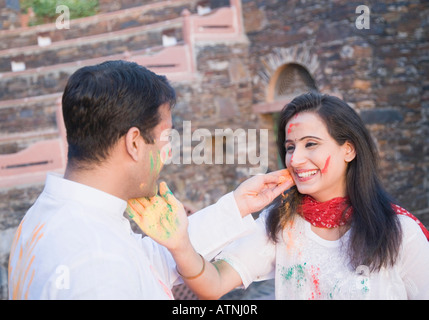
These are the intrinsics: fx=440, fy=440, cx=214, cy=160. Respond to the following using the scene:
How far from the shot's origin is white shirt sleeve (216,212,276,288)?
88.5 inches

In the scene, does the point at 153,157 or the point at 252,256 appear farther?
the point at 252,256

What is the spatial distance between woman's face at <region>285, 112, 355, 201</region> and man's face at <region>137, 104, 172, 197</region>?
78cm

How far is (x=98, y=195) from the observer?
1585 mm

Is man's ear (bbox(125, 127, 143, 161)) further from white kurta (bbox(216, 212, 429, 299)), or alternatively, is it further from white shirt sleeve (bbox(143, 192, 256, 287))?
white kurta (bbox(216, 212, 429, 299))

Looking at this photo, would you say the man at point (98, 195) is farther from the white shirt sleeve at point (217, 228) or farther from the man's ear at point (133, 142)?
the white shirt sleeve at point (217, 228)

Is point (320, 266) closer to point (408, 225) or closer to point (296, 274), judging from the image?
point (296, 274)

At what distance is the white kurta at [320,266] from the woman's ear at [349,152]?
0.38 meters

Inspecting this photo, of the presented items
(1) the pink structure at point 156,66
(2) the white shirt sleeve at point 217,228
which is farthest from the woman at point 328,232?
(1) the pink structure at point 156,66

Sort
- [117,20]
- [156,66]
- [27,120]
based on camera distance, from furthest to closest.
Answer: [117,20], [27,120], [156,66]

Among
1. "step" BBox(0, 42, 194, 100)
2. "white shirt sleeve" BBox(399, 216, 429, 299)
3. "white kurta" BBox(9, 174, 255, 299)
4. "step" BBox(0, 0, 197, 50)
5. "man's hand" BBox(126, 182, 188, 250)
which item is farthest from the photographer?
"step" BBox(0, 0, 197, 50)

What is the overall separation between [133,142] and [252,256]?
1002 mm

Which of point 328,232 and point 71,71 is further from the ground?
point 71,71

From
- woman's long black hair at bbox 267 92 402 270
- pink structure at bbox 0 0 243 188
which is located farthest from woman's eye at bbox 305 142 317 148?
pink structure at bbox 0 0 243 188

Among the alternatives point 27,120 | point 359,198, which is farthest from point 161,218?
point 27,120
